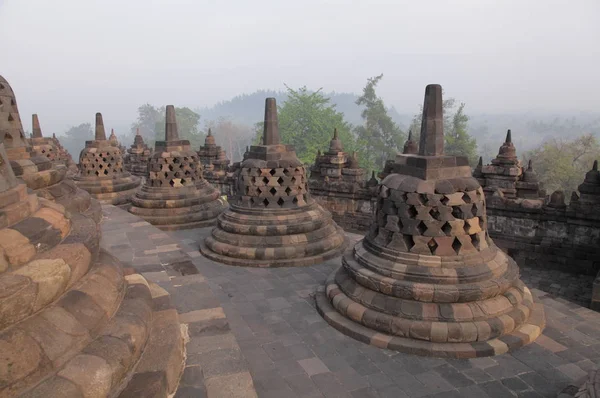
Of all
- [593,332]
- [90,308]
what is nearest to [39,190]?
[90,308]

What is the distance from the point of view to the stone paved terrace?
342cm

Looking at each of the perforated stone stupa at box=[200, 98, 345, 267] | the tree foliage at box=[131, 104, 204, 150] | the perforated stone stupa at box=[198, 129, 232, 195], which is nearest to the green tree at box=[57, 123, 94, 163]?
the tree foliage at box=[131, 104, 204, 150]

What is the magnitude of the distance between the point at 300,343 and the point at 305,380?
2.53 feet

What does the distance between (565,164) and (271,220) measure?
38.0 m

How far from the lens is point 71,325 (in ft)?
7.67

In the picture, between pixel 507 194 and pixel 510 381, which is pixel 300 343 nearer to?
pixel 510 381

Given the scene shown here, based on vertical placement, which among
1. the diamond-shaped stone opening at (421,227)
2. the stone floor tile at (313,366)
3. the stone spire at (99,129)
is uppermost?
the stone spire at (99,129)

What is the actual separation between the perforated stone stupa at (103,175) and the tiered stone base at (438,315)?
1003 centimetres

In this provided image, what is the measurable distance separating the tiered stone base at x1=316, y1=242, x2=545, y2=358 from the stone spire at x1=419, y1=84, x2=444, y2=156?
1.54 metres

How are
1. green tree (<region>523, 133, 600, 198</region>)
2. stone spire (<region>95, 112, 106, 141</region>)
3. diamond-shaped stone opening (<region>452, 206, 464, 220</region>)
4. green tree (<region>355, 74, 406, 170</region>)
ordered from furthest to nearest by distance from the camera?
green tree (<region>355, 74, 406, 170</region>) → green tree (<region>523, 133, 600, 198</region>) → stone spire (<region>95, 112, 106, 141</region>) → diamond-shaped stone opening (<region>452, 206, 464, 220</region>)

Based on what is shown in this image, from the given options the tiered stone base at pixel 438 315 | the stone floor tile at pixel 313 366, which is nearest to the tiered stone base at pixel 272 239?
the tiered stone base at pixel 438 315

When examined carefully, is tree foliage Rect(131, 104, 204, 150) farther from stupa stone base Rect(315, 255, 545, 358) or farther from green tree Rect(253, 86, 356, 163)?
stupa stone base Rect(315, 255, 545, 358)

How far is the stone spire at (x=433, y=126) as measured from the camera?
559 centimetres

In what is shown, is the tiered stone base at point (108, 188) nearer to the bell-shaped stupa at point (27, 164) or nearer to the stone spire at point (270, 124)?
the stone spire at point (270, 124)
